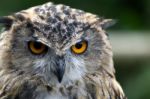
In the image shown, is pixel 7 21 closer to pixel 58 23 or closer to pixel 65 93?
pixel 58 23

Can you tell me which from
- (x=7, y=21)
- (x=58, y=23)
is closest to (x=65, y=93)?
(x=58, y=23)

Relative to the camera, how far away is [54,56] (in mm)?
7133

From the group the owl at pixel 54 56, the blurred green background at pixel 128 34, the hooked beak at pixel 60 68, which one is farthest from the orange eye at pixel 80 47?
the blurred green background at pixel 128 34

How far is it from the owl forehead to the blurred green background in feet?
11.7

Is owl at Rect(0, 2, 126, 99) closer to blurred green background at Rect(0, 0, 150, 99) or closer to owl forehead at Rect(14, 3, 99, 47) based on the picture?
owl forehead at Rect(14, 3, 99, 47)

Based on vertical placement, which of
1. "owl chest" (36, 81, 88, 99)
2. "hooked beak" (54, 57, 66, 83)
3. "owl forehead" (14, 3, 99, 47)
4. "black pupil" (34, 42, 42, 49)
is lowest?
"owl chest" (36, 81, 88, 99)

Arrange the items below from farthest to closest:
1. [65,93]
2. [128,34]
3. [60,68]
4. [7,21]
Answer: [128,34] → [7,21] → [65,93] → [60,68]

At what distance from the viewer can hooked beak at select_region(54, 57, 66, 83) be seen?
23.2 ft

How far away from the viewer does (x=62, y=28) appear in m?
7.13

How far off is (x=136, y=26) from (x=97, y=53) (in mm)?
4658

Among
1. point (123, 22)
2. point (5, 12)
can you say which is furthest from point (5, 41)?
point (123, 22)

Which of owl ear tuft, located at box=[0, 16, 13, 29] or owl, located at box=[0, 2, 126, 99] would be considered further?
owl ear tuft, located at box=[0, 16, 13, 29]

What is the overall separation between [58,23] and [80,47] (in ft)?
0.90

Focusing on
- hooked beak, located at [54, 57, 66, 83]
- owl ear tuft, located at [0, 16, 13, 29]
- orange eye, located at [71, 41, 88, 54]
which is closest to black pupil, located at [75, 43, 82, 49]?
orange eye, located at [71, 41, 88, 54]
